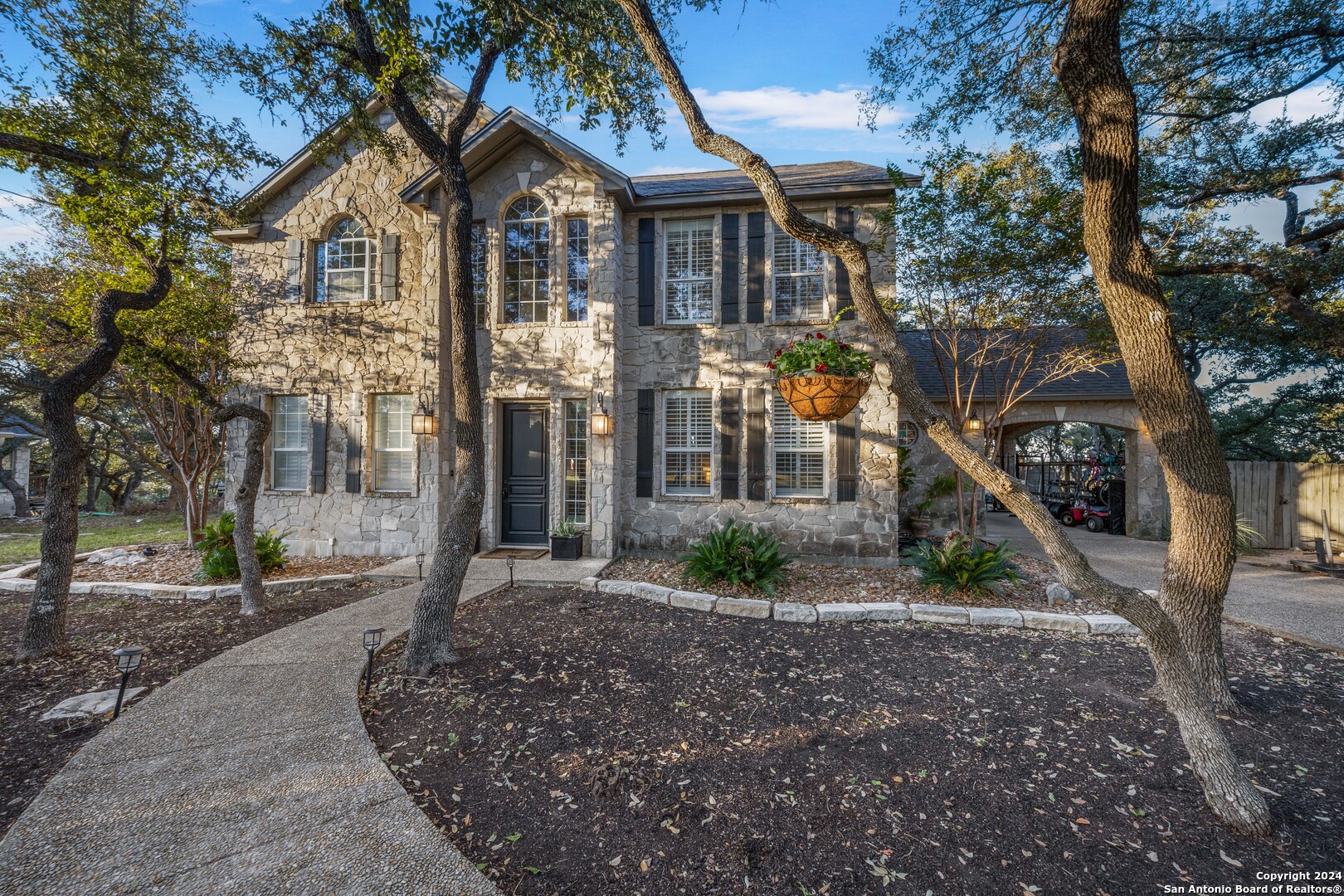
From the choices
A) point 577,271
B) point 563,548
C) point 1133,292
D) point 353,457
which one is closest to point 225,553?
point 353,457

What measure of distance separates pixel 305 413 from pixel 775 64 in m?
7.53

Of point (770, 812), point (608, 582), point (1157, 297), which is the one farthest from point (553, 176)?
point (770, 812)

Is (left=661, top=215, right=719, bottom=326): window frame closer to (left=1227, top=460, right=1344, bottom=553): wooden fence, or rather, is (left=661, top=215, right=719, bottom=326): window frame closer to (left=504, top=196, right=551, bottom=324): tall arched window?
(left=504, top=196, right=551, bottom=324): tall arched window

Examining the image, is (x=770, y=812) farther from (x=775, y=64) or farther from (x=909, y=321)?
(x=909, y=321)

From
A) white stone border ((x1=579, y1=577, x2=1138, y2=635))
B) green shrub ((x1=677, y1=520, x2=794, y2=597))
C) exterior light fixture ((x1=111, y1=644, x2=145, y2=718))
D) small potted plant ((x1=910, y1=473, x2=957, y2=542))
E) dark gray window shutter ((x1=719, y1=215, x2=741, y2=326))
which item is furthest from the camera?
small potted plant ((x1=910, y1=473, x2=957, y2=542))

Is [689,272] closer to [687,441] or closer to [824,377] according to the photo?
[687,441]

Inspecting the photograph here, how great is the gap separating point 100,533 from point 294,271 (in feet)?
24.9

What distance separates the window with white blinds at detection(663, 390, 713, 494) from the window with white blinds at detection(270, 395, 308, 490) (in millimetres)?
5306

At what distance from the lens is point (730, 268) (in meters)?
7.05

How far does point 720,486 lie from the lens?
7.04 meters

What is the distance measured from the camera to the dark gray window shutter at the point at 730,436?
6.97 m

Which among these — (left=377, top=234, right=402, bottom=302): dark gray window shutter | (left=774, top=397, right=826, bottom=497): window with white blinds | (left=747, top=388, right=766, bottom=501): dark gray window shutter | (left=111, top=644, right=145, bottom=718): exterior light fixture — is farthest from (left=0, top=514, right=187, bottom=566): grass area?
(left=774, top=397, right=826, bottom=497): window with white blinds

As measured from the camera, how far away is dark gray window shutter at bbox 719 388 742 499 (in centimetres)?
697

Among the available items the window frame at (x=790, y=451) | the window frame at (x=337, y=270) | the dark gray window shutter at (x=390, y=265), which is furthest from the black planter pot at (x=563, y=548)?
the window frame at (x=337, y=270)
